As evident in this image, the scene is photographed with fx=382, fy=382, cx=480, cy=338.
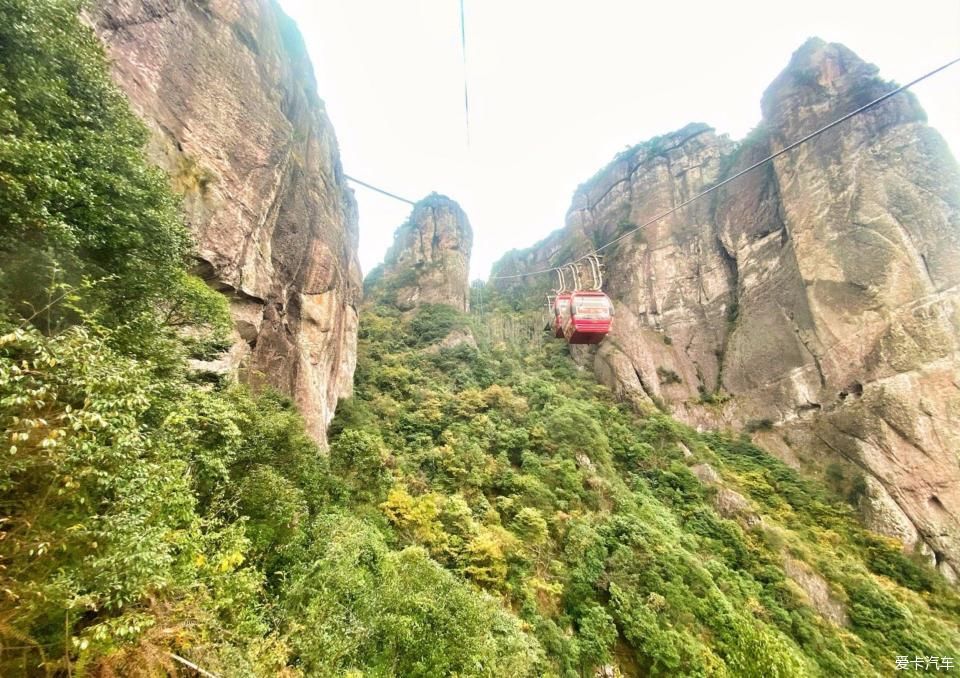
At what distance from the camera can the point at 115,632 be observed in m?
2.72

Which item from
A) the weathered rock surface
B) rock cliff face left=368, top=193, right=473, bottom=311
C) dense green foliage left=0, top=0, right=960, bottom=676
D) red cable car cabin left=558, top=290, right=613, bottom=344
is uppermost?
rock cliff face left=368, top=193, right=473, bottom=311

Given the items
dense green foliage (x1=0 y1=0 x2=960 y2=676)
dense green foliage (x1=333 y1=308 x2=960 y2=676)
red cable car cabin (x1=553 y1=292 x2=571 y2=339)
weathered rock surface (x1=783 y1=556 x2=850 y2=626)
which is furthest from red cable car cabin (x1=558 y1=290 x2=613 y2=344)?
weathered rock surface (x1=783 y1=556 x2=850 y2=626)

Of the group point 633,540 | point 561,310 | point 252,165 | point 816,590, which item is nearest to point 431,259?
point 561,310

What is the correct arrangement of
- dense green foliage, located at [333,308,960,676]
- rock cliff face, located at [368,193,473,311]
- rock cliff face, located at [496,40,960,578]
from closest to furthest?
dense green foliage, located at [333,308,960,676], rock cliff face, located at [496,40,960,578], rock cliff face, located at [368,193,473,311]

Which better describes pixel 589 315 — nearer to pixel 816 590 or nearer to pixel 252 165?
pixel 816 590

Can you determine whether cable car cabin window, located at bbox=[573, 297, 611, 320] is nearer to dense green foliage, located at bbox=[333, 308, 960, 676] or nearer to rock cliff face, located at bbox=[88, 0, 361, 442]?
dense green foliage, located at bbox=[333, 308, 960, 676]

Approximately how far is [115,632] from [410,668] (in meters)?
5.08

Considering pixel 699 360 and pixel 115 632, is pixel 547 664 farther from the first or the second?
pixel 699 360

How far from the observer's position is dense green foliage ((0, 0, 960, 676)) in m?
2.88

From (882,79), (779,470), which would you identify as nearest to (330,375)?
(779,470)

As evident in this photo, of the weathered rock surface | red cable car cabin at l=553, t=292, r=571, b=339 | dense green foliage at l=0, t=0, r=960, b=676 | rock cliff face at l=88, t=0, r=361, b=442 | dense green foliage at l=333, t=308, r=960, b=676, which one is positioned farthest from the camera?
red cable car cabin at l=553, t=292, r=571, b=339

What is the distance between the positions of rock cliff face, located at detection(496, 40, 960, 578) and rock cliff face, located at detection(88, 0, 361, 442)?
2028 cm

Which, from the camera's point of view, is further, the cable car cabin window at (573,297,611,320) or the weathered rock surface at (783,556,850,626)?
the cable car cabin window at (573,297,611,320)

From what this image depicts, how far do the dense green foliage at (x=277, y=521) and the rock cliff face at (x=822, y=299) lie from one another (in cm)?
378
